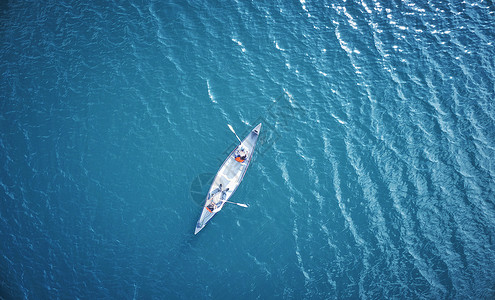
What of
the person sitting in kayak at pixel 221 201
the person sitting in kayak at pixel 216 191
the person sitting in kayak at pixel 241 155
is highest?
the person sitting in kayak at pixel 241 155

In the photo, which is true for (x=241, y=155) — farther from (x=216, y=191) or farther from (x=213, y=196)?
(x=213, y=196)

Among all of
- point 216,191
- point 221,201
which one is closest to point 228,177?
point 216,191

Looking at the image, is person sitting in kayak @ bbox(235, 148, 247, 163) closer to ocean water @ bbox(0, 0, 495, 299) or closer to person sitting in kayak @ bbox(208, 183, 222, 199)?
ocean water @ bbox(0, 0, 495, 299)

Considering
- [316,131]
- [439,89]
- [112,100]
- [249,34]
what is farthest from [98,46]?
[439,89]

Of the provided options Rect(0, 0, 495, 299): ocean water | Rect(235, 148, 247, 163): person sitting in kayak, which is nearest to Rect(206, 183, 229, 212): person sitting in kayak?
Rect(0, 0, 495, 299): ocean water

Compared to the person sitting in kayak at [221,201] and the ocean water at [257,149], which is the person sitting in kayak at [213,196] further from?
the ocean water at [257,149]

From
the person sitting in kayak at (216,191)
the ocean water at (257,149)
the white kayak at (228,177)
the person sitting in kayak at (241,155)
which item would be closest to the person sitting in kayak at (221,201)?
the white kayak at (228,177)
